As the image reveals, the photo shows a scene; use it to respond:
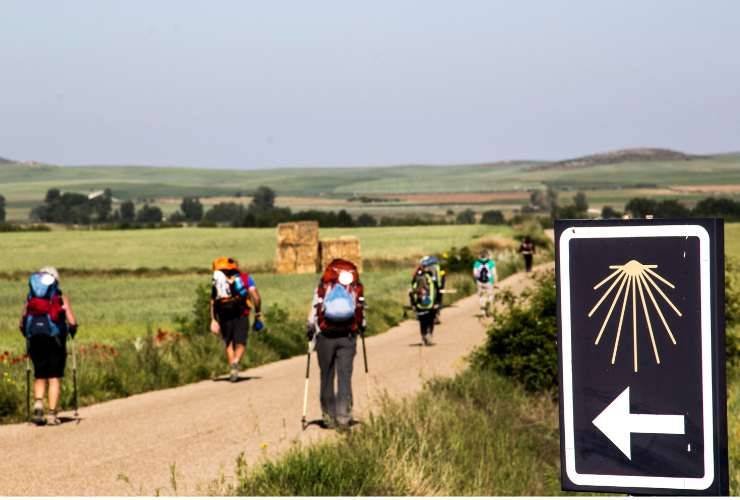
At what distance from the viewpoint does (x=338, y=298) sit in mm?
14453

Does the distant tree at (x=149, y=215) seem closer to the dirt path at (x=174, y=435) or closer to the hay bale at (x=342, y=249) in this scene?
the hay bale at (x=342, y=249)

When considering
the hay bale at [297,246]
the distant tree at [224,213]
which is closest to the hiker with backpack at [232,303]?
the hay bale at [297,246]

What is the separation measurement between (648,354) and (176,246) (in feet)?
256

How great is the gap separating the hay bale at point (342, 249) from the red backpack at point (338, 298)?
143ft

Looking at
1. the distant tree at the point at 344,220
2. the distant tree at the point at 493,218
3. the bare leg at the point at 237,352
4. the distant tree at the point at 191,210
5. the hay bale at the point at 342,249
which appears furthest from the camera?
the distant tree at the point at 191,210

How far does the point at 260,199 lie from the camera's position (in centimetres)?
19438

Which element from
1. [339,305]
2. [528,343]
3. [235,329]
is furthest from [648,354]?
[235,329]

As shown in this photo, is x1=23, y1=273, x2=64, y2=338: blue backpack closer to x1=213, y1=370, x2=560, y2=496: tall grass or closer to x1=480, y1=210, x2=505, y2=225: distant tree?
A: x1=213, y1=370, x2=560, y2=496: tall grass

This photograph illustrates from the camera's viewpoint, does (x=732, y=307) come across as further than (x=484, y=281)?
No

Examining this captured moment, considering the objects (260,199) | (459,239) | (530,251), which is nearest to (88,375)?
(530,251)

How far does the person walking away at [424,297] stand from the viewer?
24.5m

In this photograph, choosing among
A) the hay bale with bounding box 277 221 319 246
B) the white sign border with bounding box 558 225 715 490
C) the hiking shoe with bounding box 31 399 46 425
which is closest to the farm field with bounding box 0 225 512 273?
the hay bale with bounding box 277 221 319 246

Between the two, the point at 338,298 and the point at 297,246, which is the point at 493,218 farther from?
the point at 338,298

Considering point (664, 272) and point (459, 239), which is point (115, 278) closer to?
point (459, 239)
